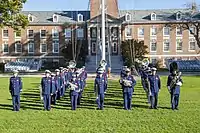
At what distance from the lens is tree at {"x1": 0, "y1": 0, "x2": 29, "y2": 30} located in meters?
37.8

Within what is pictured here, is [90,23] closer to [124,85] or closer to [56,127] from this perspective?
[124,85]

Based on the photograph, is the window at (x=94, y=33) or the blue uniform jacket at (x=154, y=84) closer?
the blue uniform jacket at (x=154, y=84)

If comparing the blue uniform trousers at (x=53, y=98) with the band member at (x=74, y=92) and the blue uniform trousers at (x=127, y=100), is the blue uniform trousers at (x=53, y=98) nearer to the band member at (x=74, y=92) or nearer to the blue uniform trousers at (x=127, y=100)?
the band member at (x=74, y=92)

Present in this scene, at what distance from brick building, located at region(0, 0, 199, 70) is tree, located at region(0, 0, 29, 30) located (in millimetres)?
21455

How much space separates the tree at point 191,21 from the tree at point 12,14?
25.6m

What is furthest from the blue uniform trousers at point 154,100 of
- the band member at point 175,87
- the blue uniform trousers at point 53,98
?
the blue uniform trousers at point 53,98

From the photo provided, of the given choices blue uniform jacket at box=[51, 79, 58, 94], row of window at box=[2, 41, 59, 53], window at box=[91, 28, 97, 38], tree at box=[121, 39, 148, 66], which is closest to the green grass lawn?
blue uniform jacket at box=[51, 79, 58, 94]

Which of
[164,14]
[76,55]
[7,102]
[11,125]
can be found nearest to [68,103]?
[7,102]

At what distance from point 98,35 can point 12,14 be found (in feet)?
76.8

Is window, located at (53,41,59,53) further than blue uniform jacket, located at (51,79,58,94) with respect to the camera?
Yes

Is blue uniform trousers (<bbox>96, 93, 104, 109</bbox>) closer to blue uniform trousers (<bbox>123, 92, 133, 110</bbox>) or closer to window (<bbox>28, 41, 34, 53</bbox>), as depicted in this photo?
blue uniform trousers (<bbox>123, 92, 133, 110</bbox>)

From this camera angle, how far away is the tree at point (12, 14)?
37.8 meters

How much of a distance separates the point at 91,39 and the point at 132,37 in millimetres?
6118

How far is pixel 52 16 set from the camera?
63.6 metres
